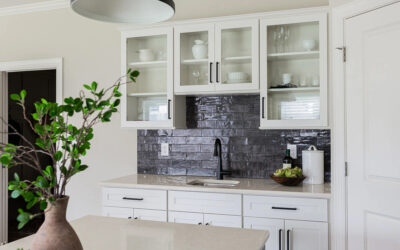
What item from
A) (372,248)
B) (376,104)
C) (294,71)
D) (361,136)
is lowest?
(372,248)

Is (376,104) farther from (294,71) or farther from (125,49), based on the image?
(125,49)

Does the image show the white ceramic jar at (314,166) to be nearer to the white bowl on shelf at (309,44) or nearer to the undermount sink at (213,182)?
the undermount sink at (213,182)

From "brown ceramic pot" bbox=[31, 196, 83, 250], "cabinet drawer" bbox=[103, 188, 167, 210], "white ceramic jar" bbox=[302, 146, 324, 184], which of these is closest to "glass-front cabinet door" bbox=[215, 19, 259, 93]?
"white ceramic jar" bbox=[302, 146, 324, 184]

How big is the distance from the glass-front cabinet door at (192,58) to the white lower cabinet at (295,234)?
1172 mm

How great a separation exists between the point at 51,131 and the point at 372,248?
6.58 feet

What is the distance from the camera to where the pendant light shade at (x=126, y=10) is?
1.51m

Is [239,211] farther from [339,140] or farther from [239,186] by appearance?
[339,140]

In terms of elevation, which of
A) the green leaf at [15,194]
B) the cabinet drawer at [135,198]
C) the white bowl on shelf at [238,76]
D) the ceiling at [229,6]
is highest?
the ceiling at [229,6]

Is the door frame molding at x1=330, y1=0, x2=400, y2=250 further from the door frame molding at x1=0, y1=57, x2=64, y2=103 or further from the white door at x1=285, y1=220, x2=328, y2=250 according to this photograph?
the door frame molding at x1=0, y1=57, x2=64, y2=103

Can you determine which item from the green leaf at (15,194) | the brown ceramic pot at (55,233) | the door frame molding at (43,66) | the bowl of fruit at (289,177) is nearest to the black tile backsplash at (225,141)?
the bowl of fruit at (289,177)

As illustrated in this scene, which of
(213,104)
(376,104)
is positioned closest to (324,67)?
(376,104)

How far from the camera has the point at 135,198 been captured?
300 cm

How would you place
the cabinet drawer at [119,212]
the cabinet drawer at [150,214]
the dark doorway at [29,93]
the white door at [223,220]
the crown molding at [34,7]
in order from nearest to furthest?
the white door at [223,220] < the cabinet drawer at [150,214] < the cabinet drawer at [119,212] < the crown molding at [34,7] < the dark doorway at [29,93]

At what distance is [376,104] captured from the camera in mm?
2244
